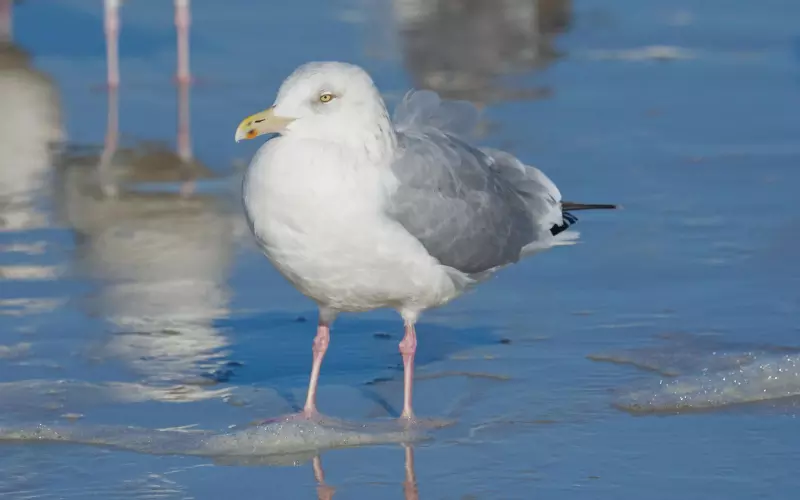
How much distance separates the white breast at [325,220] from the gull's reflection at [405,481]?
0.61 metres

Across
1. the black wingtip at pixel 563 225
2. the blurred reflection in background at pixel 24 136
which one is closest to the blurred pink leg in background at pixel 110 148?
the blurred reflection in background at pixel 24 136

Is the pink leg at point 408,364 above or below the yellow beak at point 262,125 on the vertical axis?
below

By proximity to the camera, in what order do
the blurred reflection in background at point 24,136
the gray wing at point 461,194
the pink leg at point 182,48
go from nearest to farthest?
the gray wing at point 461,194 → the blurred reflection in background at point 24,136 → the pink leg at point 182,48

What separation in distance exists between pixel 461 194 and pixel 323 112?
0.73m

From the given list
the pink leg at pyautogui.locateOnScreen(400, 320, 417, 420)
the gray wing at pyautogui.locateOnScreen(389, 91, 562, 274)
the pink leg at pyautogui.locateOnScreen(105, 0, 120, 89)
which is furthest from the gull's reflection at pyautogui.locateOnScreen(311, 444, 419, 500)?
the pink leg at pyautogui.locateOnScreen(105, 0, 120, 89)

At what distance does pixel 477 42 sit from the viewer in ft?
45.9

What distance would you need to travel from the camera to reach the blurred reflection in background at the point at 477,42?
12328mm

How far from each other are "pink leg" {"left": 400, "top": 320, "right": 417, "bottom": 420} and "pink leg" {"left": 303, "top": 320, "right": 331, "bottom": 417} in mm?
288

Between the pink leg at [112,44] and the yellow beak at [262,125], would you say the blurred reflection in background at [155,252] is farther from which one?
the pink leg at [112,44]

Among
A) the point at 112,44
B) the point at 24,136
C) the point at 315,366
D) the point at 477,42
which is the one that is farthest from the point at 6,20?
the point at 315,366

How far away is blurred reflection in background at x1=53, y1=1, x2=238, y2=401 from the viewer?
22.6 feet

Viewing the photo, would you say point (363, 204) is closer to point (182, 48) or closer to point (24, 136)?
point (24, 136)

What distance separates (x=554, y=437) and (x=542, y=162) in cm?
436

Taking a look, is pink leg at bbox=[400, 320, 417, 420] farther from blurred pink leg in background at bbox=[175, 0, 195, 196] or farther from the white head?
blurred pink leg in background at bbox=[175, 0, 195, 196]
